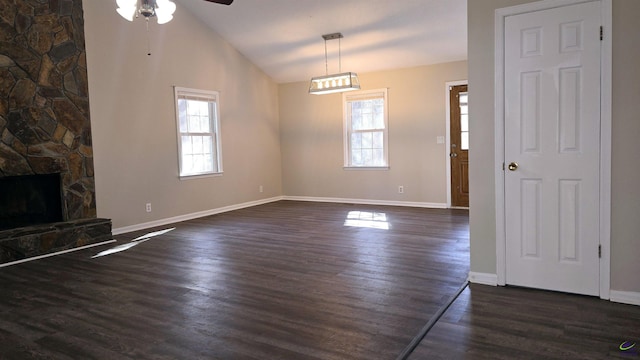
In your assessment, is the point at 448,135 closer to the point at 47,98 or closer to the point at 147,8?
the point at 147,8

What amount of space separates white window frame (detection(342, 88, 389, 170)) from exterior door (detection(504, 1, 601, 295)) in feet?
15.4

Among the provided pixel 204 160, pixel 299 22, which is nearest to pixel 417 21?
pixel 299 22

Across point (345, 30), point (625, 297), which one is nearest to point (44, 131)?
point (345, 30)

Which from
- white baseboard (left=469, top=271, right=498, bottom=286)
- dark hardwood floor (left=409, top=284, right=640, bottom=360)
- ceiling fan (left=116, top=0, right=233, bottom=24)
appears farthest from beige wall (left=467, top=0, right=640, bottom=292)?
ceiling fan (left=116, top=0, right=233, bottom=24)

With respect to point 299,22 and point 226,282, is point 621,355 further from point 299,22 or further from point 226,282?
point 299,22

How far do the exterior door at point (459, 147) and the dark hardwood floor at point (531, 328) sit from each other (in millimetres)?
4277

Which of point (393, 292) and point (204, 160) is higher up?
point (204, 160)

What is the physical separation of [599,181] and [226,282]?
9.49 ft

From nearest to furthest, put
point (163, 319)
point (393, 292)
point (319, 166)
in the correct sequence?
point (163, 319) → point (393, 292) → point (319, 166)

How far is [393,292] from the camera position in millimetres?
3289

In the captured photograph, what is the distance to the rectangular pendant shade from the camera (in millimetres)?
6230

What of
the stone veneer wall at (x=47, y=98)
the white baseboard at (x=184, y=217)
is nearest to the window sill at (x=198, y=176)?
the white baseboard at (x=184, y=217)

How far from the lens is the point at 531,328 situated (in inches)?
101

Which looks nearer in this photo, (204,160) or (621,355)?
(621,355)
